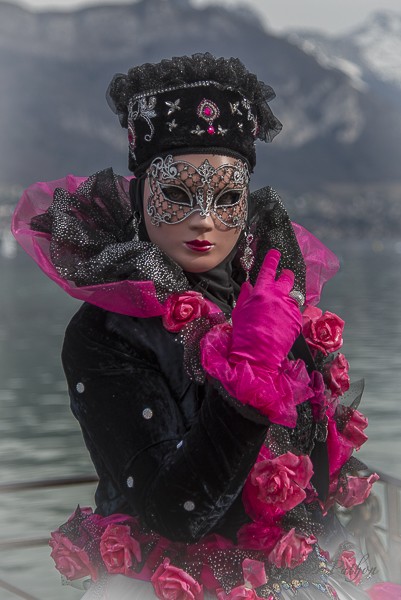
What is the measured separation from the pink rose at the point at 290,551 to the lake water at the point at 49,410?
2.22m

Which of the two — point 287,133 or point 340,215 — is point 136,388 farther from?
point 287,133

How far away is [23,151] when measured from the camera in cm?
13575

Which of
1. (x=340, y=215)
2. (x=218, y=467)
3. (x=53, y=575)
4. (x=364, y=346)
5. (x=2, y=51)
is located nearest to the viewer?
(x=218, y=467)

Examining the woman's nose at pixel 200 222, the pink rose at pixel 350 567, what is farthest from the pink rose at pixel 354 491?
the woman's nose at pixel 200 222

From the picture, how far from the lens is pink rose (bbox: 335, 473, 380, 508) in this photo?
7.23 ft

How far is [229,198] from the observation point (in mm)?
2088

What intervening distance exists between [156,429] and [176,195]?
1.81 feet

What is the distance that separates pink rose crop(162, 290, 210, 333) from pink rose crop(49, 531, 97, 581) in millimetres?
558

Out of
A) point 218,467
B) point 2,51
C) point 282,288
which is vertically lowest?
point 218,467

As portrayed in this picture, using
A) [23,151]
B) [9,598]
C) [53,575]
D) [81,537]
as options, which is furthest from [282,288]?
[23,151]

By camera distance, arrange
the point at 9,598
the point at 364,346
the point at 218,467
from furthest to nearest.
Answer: the point at 364,346
the point at 9,598
the point at 218,467

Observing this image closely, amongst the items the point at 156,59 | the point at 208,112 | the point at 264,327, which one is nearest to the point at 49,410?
the point at 208,112

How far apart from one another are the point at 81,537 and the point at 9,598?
5.45 meters

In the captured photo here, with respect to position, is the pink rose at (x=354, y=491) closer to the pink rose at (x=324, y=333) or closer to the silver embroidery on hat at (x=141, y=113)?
the pink rose at (x=324, y=333)
